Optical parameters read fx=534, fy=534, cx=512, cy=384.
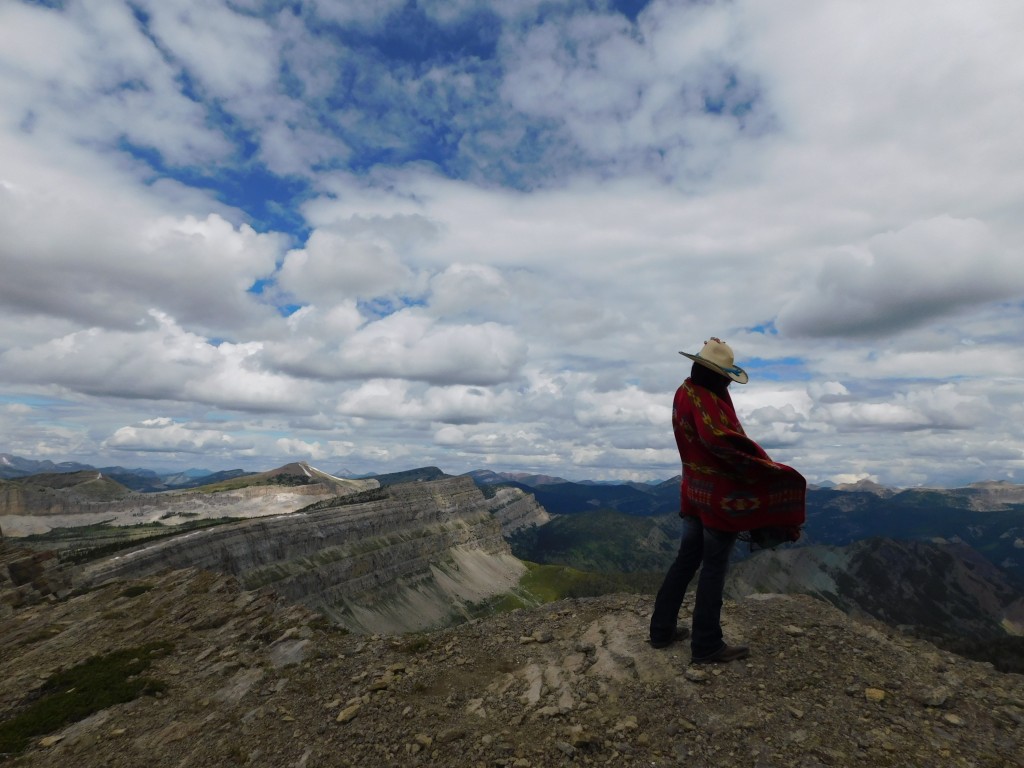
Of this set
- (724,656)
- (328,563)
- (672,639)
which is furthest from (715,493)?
(328,563)

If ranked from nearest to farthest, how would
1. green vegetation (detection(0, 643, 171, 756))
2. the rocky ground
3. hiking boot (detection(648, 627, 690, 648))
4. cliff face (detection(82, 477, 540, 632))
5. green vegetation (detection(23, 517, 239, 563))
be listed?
the rocky ground → hiking boot (detection(648, 627, 690, 648)) → green vegetation (detection(0, 643, 171, 756)) → green vegetation (detection(23, 517, 239, 563)) → cliff face (detection(82, 477, 540, 632))

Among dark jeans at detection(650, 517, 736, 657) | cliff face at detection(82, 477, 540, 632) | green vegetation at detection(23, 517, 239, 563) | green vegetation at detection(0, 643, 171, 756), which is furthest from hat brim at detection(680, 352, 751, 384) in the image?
green vegetation at detection(23, 517, 239, 563)

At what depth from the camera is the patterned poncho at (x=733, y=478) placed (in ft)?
30.8

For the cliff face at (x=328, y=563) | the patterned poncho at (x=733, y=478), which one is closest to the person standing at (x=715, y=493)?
the patterned poncho at (x=733, y=478)

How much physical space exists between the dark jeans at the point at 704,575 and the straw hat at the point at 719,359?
2.86 m

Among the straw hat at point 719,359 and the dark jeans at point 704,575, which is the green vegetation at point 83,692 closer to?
the dark jeans at point 704,575

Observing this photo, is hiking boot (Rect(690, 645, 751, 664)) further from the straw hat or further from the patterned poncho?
the straw hat

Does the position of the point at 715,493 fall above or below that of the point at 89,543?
above

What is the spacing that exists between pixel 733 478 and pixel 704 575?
1.96 metres

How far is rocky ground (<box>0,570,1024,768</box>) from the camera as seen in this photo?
7.85m

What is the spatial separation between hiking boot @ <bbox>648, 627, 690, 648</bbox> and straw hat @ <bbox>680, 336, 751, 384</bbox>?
5.32m

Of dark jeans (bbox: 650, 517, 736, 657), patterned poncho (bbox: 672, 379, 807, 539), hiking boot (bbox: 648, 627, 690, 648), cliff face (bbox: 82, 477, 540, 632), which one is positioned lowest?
cliff face (bbox: 82, 477, 540, 632)

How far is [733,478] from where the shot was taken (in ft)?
31.6

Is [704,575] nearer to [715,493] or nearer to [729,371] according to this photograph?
[715,493]
